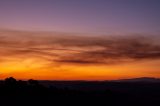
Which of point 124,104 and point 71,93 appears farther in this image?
point 71,93

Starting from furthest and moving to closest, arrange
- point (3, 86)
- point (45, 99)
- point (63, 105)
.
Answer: point (3, 86), point (45, 99), point (63, 105)

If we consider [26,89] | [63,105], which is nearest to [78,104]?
[63,105]

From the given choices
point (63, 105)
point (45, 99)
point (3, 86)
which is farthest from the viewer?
point (3, 86)

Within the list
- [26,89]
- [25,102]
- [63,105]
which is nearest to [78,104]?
[63,105]

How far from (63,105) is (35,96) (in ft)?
20.8

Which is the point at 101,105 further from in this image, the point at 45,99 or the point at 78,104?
the point at 45,99

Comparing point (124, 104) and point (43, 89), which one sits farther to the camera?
point (43, 89)

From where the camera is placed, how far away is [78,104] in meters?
49.3

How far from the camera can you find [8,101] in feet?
157

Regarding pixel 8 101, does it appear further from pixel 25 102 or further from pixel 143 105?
pixel 143 105

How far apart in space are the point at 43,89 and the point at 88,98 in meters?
6.54

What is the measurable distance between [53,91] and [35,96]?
15.8 ft

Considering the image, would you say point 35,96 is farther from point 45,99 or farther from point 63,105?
point 63,105

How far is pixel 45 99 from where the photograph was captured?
168ft
